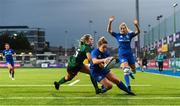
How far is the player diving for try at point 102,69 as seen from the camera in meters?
15.9

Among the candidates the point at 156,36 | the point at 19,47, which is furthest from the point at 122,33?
the point at 19,47

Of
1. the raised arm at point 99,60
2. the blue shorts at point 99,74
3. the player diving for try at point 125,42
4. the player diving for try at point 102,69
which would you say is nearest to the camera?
the raised arm at point 99,60

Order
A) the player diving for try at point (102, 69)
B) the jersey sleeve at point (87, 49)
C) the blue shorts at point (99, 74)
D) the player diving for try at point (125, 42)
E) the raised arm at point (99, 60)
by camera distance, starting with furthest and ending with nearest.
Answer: the player diving for try at point (125, 42)
the blue shorts at point (99, 74)
the jersey sleeve at point (87, 49)
the player diving for try at point (102, 69)
the raised arm at point (99, 60)

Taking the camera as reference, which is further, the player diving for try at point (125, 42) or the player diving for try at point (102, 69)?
the player diving for try at point (125, 42)

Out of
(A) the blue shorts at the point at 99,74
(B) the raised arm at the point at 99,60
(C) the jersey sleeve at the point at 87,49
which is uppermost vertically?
(C) the jersey sleeve at the point at 87,49

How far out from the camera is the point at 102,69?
53.4 ft

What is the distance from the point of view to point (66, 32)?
153750 mm

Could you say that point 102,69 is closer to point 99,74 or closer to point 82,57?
point 99,74

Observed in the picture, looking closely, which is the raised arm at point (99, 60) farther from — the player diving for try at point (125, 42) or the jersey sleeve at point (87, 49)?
the player diving for try at point (125, 42)

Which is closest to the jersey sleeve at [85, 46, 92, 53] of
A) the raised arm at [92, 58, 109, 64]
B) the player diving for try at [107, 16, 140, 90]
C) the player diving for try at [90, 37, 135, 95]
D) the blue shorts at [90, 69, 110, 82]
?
the player diving for try at [90, 37, 135, 95]

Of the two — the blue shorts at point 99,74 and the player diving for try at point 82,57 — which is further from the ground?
the player diving for try at point 82,57

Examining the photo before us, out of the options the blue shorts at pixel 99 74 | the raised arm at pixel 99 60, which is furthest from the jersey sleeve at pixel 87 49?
the blue shorts at pixel 99 74

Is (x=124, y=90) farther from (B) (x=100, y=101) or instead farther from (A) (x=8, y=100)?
(A) (x=8, y=100)

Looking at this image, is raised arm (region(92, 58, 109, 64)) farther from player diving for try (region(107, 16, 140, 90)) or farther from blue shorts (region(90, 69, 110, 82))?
player diving for try (region(107, 16, 140, 90))
